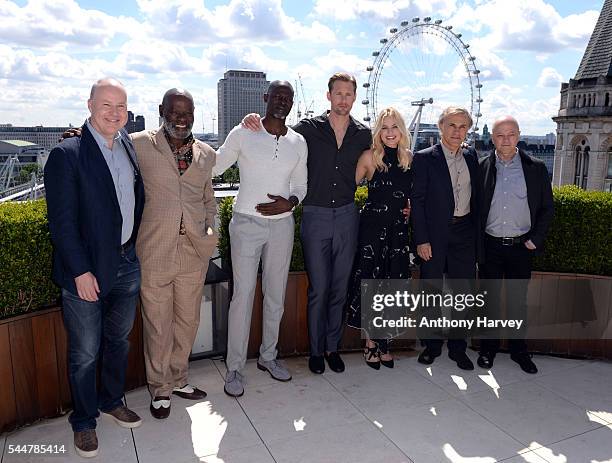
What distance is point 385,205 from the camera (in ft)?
13.3

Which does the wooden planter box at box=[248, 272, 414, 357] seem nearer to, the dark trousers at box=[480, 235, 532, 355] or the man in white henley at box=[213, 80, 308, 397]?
the man in white henley at box=[213, 80, 308, 397]

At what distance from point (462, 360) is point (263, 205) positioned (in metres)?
2.20

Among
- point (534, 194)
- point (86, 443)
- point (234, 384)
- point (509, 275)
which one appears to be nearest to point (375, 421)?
point (234, 384)

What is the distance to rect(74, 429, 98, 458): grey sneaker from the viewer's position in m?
3.10

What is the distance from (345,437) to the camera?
3.37 m

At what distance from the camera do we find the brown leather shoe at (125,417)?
11.3 ft

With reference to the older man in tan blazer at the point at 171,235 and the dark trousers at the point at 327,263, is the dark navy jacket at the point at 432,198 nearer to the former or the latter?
the dark trousers at the point at 327,263

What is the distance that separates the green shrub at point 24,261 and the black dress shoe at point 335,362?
2.19 m

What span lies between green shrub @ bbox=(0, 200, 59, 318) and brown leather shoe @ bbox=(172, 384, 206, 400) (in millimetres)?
1116

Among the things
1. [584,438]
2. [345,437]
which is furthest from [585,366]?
[345,437]

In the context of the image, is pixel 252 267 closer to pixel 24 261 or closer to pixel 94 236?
pixel 94 236

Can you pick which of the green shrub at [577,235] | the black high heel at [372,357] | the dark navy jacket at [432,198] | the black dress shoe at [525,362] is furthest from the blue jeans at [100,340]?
the black dress shoe at [525,362]

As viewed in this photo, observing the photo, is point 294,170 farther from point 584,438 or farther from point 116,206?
point 584,438

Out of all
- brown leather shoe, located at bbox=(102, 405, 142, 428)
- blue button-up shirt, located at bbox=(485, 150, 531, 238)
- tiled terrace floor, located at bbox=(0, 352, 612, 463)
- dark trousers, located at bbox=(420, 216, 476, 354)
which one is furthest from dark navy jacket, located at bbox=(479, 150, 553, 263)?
brown leather shoe, located at bbox=(102, 405, 142, 428)
